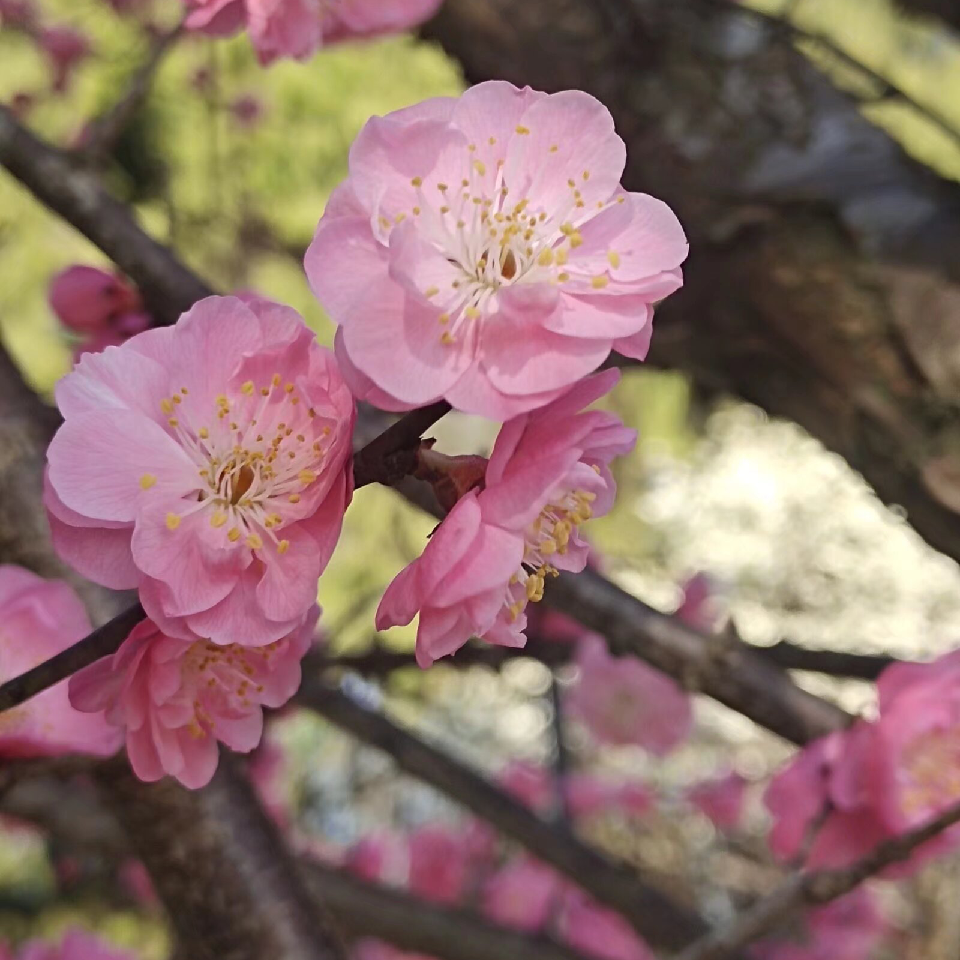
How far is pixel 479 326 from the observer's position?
12.1 inches

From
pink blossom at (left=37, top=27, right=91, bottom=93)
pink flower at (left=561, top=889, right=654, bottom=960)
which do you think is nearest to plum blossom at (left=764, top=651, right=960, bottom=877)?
pink flower at (left=561, top=889, right=654, bottom=960)

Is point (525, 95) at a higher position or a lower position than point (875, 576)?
higher

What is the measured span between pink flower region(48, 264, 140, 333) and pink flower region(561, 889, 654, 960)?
1.11m

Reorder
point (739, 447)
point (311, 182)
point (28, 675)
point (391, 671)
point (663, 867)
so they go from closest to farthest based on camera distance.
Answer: point (28, 675) → point (391, 671) → point (663, 867) → point (311, 182) → point (739, 447)

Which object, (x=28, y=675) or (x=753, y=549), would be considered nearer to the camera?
(x=28, y=675)

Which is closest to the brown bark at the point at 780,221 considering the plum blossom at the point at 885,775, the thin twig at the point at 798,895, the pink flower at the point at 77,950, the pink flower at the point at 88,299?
the plum blossom at the point at 885,775

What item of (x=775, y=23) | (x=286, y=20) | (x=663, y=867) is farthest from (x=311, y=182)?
(x=286, y=20)

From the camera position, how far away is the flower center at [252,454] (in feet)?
1.03

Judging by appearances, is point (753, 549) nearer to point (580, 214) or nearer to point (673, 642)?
point (673, 642)

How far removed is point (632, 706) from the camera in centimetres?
148

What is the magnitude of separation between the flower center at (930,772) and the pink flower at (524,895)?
3.18 feet

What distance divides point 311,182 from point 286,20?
9.52ft

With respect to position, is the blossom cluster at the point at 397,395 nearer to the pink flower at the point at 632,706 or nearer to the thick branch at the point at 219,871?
the thick branch at the point at 219,871

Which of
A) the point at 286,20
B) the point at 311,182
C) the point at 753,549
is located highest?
the point at 286,20
